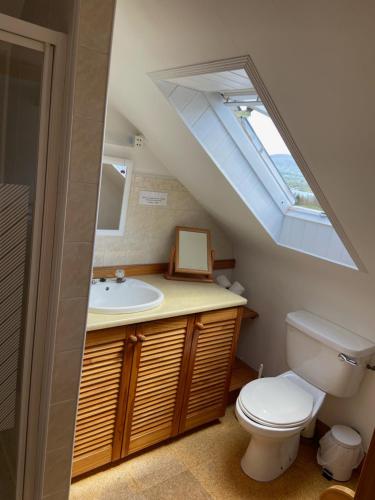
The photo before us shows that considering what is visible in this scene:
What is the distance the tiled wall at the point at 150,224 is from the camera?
92.9 inches

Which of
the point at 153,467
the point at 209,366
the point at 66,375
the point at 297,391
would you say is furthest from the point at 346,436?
the point at 66,375

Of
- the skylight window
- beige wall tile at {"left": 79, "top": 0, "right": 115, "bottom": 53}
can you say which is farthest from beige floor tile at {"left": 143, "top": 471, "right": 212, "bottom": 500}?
beige wall tile at {"left": 79, "top": 0, "right": 115, "bottom": 53}

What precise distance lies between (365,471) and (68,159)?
0.95m

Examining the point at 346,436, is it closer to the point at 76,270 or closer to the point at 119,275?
the point at 119,275

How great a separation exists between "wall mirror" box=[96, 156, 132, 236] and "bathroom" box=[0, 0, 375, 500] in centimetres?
1

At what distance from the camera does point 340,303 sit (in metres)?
2.27

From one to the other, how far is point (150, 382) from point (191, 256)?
2.83 feet

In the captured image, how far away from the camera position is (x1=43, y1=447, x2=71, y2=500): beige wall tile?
4.21 feet

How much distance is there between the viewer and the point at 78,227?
3.64 feet

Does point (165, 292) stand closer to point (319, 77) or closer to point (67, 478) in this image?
point (67, 478)

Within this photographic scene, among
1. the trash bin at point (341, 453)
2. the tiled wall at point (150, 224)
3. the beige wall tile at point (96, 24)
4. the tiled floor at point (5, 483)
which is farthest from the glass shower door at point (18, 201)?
the trash bin at point (341, 453)

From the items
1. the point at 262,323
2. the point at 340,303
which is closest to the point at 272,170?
the point at 340,303

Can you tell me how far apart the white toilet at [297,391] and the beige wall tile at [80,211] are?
4.56ft

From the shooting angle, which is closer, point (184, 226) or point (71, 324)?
point (71, 324)
